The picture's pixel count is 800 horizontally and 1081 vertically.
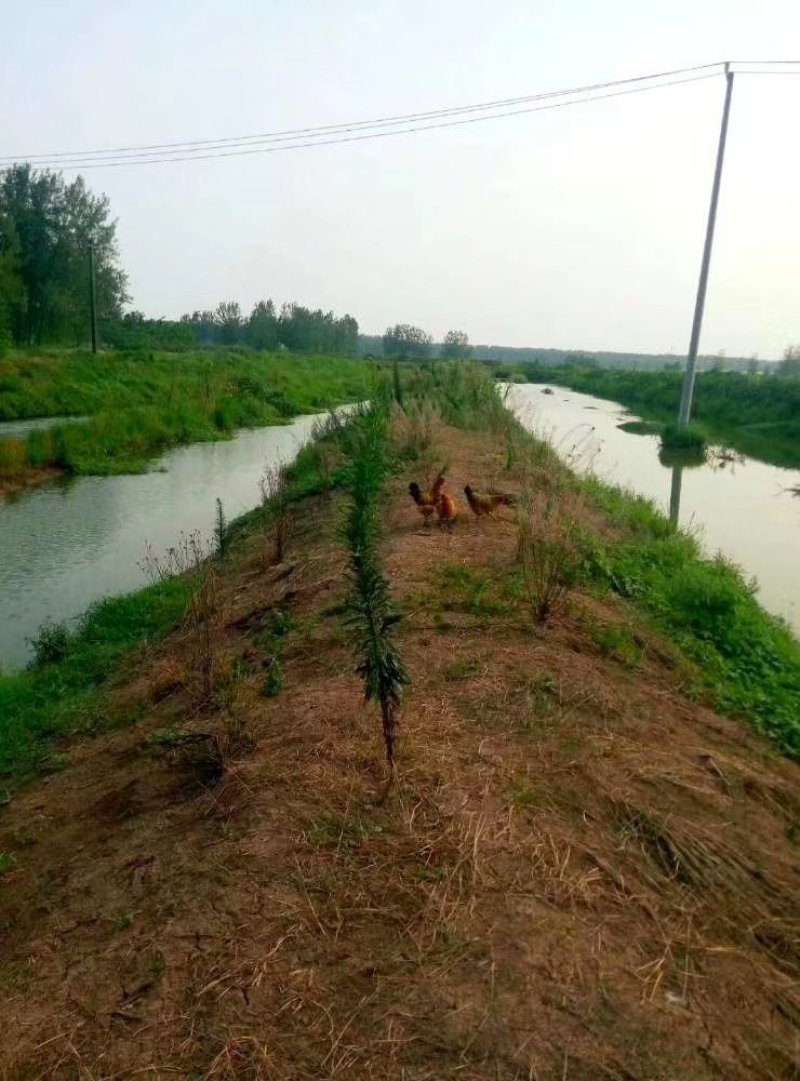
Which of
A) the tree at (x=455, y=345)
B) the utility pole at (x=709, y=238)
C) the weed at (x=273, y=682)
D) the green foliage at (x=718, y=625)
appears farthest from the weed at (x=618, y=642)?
the tree at (x=455, y=345)

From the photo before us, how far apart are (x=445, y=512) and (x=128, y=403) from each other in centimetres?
2086

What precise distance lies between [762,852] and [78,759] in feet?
13.5

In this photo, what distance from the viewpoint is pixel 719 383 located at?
36719 mm

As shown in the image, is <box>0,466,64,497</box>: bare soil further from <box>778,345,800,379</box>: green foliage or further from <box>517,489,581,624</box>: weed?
<box>778,345,800,379</box>: green foliage

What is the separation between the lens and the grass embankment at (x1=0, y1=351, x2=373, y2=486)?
18.7 m

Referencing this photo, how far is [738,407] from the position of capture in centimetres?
3284

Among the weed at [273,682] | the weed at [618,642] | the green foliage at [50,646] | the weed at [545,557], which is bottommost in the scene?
the green foliage at [50,646]

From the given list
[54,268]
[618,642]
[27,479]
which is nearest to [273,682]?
[618,642]

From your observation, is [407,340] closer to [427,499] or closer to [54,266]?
[54,266]

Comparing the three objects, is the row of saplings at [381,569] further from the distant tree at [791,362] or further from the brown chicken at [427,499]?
the distant tree at [791,362]

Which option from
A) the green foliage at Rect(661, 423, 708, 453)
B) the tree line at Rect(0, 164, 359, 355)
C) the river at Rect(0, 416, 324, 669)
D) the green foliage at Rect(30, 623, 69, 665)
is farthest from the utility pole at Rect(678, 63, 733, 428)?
the tree line at Rect(0, 164, 359, 355)

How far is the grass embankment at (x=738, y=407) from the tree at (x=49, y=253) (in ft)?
76.3

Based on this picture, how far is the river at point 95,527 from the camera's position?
31.2 feet

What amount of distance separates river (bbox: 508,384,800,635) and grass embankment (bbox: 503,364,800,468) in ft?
9.18
